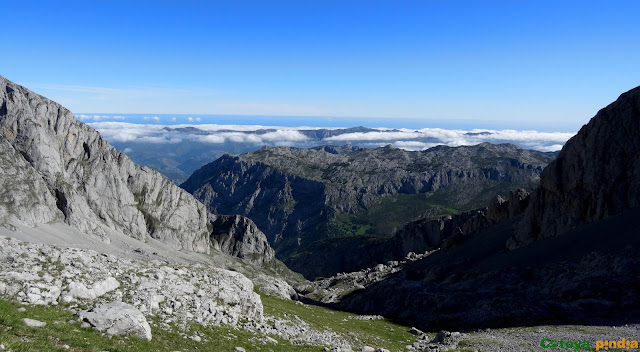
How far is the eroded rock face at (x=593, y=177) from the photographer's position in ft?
364

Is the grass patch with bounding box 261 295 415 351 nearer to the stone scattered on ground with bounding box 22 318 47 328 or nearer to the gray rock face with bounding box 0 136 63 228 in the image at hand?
the stone scattered on ground with bounding box 22 318 47 328

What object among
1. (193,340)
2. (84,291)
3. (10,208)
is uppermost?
(84,291)

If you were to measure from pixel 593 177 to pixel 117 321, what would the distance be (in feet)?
448

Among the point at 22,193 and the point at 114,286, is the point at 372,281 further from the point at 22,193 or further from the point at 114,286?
the point at 22,193

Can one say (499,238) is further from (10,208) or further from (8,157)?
(8,157)

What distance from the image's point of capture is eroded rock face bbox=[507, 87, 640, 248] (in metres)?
111

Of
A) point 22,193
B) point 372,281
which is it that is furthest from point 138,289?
point 22,193

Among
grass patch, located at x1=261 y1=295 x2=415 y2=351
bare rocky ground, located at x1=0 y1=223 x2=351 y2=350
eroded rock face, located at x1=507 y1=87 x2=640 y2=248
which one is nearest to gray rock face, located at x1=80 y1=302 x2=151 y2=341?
bare rocky ground, located at x1=0 y1=223 x2=351 y2=350

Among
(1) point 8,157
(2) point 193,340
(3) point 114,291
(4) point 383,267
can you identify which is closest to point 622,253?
(2) point 193,340

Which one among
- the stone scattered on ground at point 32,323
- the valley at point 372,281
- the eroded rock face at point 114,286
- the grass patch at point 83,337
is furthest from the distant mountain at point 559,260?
the stone scattered on ground at point 32,323

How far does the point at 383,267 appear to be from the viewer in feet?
602

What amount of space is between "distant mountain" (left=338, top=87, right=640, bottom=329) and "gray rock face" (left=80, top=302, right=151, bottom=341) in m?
60.4

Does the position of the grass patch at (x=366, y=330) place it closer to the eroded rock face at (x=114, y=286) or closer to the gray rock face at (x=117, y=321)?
the eroded rock face at (x=114, y=286)

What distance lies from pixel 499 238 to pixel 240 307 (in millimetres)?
127068
